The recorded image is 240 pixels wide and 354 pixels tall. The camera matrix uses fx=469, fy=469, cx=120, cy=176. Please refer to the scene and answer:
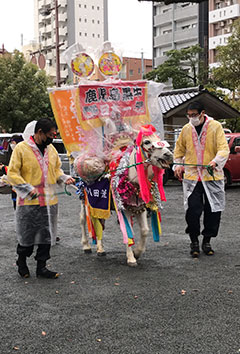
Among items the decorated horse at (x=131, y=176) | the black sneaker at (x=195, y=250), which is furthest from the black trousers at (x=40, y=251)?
the black sneaker at (x=195, y=250)

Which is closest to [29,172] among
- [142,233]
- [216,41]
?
[142,233]

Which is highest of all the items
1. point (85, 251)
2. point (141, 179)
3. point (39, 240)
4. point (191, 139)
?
point (191, 139)

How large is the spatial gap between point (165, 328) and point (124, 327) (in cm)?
33

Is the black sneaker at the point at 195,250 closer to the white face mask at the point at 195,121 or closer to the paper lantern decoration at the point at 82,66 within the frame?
the white face mask at the point at 195,121

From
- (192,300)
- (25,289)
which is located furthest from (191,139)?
(25,289)

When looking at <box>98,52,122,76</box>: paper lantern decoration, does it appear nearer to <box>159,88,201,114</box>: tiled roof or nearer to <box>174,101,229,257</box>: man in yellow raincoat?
<box>174,101,229,257</box>: man in yellow raincoat

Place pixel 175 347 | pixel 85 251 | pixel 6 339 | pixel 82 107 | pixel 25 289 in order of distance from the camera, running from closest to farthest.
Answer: pixel 175 347 → pixel 6 339 → pixel 25 289 → pixel 82 107 → pixel 85 251

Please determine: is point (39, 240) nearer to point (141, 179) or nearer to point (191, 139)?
point (141, 179)

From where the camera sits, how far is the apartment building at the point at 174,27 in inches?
2126

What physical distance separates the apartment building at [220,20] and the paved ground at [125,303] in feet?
140

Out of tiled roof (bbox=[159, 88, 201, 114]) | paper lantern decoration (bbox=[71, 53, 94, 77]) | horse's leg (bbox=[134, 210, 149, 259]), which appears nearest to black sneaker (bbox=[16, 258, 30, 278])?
horse's leg (bbox=[134, 210, 149, 259])

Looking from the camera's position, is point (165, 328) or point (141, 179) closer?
point (165, 328)

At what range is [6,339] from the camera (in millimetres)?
3664

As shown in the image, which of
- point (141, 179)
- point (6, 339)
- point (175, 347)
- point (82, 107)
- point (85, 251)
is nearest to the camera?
point (175, 347)
